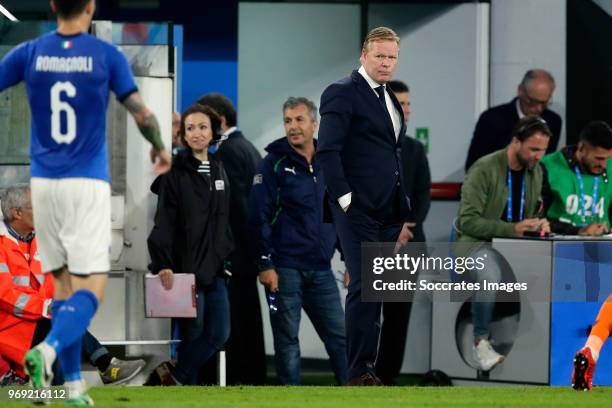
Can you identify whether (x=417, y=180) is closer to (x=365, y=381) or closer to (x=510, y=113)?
Answer: (x=510, y=113)

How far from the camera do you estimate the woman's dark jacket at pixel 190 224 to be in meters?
9.05

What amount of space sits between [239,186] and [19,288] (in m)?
2.29

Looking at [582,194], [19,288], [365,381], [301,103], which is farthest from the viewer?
[582,194]

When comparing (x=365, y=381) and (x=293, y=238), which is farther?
(x=293, y=238)

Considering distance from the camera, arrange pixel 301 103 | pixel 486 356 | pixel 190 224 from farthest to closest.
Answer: pixel 486 356 → pixel 301 103 → pixel 190 224

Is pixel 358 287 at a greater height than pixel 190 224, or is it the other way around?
pixel 190 224

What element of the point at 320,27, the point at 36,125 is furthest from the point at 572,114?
the point at 36,125

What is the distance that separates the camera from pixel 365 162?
26.6 ft

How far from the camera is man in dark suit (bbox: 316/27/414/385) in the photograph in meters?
8.03

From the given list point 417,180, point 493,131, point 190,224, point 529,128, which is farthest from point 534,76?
point 190,224

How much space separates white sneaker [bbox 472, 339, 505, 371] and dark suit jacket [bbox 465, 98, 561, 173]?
1.70m

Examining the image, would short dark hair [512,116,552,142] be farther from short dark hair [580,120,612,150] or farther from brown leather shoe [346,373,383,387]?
brown leather shoe [346,373,383,387]

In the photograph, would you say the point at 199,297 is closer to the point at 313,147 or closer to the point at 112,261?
the point at 112,261

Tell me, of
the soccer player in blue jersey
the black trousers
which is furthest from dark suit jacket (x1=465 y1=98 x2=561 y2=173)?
the soccer player in blue jersey
